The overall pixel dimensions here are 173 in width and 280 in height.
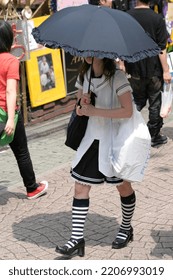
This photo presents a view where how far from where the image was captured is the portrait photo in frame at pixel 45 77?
8.22m

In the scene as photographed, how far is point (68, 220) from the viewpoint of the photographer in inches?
213

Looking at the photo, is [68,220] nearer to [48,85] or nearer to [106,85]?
[106,85]

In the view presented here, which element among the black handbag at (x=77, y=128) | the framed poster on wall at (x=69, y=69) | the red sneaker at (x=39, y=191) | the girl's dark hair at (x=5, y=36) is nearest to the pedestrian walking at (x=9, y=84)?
the girl's dark hair at (x=5, y=36)

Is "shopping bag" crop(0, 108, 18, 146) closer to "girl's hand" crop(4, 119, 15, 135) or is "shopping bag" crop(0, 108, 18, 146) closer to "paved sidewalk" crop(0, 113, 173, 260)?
"girl's hand" crop(4, 119, 15, 135)

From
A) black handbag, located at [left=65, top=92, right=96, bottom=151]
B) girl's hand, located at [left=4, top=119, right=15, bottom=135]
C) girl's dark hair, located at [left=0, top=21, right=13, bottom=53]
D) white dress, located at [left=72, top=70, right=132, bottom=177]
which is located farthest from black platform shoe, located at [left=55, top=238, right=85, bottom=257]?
girl's dark hair, located at [left=0, top=21, right=13, bottom=53]

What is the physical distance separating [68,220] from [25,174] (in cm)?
75

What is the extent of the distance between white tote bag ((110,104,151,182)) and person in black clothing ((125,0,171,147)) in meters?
2.68

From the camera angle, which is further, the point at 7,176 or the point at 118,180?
the point at 7,176

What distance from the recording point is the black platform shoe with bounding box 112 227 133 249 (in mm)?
4809

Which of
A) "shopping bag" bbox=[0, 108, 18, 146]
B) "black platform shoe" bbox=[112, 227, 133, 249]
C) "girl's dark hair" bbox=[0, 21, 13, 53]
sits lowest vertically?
"black platform shoe" bbox=[112, 227, 133, 249]

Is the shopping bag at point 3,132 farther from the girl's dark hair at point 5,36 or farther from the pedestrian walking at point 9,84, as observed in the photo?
the girl's dark hair at point 5,36

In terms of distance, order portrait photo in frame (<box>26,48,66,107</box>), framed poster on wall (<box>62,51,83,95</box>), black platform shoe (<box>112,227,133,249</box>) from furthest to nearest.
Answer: framed poster on wall (<box>62,51,83,95</box>)
portrait photo in frame (<box>26,48,66,107</box>)
black platform shoe (<box>112,227,133,249</box>)

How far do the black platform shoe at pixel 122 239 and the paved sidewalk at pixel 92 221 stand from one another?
1.5 inches
